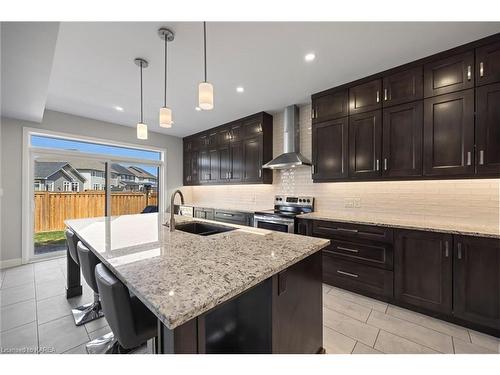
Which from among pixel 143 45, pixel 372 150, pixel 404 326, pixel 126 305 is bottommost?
pixel 404 326

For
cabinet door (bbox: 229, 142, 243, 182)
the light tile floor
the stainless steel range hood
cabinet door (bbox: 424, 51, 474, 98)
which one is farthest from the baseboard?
cabinet door (bbox: 424, 51, 474, 98)

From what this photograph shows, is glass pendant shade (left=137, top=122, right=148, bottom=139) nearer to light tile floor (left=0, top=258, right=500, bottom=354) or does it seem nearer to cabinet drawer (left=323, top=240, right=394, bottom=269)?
light tile floor (left=0, top=258, right=500, bottom=354)

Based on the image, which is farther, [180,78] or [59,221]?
[59,221]

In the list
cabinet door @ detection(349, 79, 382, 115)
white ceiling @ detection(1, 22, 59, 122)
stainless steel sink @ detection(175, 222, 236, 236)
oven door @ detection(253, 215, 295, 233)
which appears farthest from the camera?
oven door @ detection(253, 215, 295, 233)

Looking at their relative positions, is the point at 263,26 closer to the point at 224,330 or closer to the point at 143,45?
the point at 143,45

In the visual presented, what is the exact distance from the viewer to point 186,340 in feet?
2.47

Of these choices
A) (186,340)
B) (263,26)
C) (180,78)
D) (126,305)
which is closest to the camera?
(186,340)

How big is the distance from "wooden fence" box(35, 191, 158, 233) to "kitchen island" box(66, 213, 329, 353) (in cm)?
314

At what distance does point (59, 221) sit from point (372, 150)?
5.39 meters

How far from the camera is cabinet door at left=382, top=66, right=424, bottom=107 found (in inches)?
91.0

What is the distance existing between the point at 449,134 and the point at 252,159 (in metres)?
2.74

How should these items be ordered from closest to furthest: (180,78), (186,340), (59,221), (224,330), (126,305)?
(186,340) → (126,305) → (224,330) → (180,78) → (59,221)

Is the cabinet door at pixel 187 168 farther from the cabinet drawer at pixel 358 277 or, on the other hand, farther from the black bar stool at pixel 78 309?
the cabinet drawer at pixel 358 277
